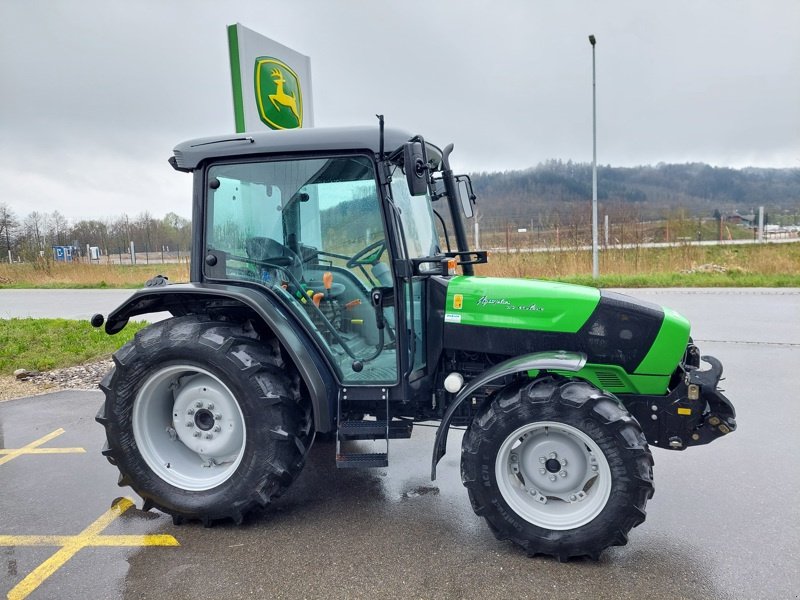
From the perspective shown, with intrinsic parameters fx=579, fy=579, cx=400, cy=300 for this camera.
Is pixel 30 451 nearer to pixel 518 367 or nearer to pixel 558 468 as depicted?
pixel 518 367

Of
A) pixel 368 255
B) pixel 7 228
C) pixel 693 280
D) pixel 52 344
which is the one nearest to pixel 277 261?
pixel 368 255

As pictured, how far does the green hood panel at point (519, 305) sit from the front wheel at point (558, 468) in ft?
1.35

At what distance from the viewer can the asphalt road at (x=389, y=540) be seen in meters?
2.77

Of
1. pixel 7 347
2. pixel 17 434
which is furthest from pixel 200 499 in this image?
pixel 7 347

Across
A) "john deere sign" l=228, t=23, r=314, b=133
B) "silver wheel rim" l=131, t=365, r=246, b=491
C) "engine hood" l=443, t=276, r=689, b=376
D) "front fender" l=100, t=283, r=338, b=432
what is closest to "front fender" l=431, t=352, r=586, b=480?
"engine hood" l=443, t=276, r=689, b=376

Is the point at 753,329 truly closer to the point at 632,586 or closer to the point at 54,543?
the point at 632,586

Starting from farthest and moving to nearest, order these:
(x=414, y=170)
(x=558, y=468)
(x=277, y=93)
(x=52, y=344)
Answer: (x=52, y=344), (x=277, y=93), (x=558, y=468), (x=414, y=170)

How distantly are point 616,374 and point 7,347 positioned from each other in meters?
8.55

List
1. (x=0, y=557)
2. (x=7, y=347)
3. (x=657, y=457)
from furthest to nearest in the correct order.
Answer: (x=7, y=347), (x=657, y=457), (x=0, y=557)

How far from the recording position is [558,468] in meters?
3.06

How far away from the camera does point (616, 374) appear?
3342 mm

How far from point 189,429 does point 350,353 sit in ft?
3.66

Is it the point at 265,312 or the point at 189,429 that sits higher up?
the point at 265,312

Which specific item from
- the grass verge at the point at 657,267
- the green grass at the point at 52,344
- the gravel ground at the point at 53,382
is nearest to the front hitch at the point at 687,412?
the gravel ground at the point at 53,382
